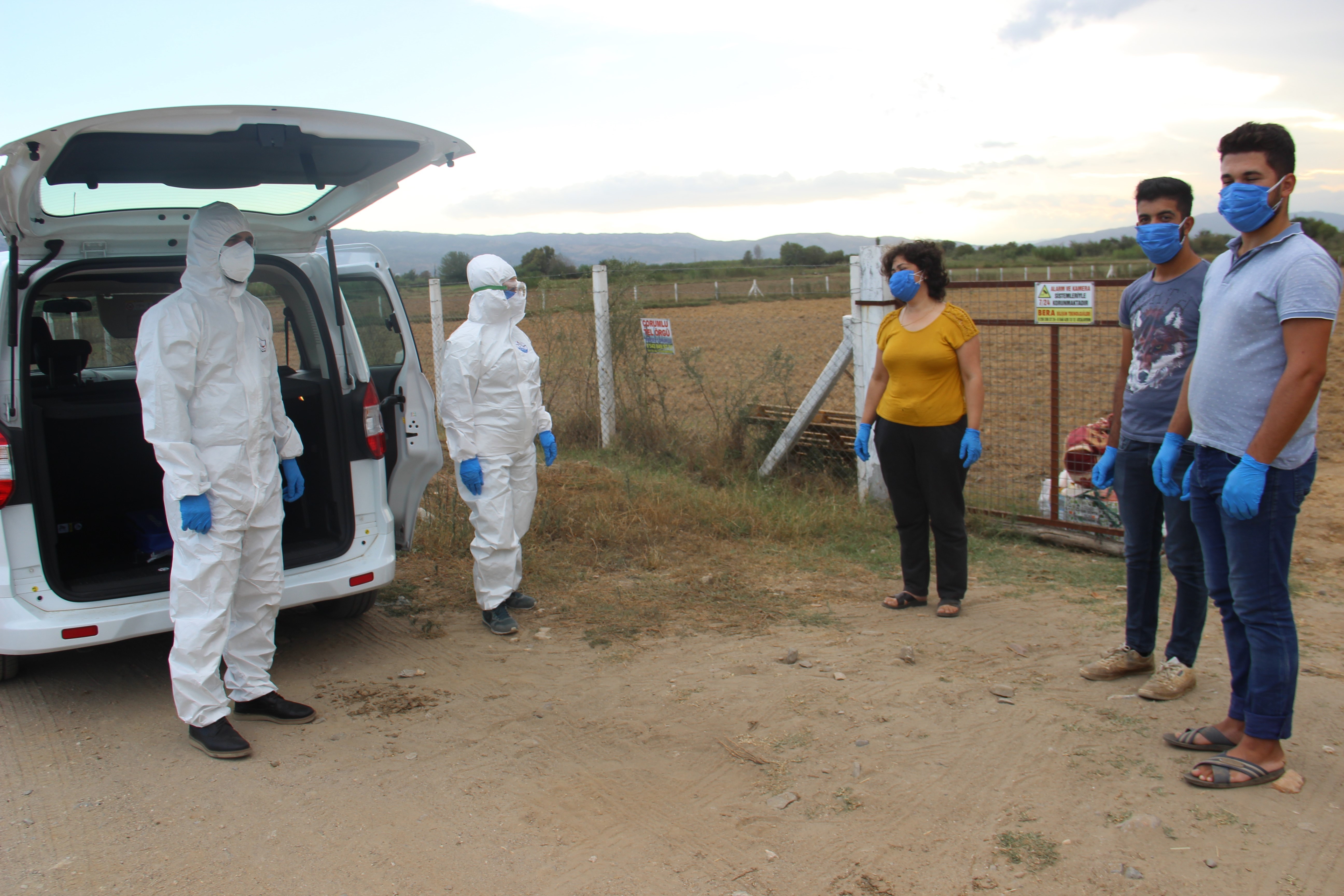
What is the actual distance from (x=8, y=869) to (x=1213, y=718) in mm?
3997

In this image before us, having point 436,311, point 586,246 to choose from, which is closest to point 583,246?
point 586,246

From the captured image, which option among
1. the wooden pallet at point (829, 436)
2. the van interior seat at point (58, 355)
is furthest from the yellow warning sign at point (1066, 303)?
the van interior seat at point (58, 355)

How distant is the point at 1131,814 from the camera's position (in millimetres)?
2775

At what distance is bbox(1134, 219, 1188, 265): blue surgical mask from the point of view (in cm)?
346

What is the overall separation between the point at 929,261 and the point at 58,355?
438 centimetres

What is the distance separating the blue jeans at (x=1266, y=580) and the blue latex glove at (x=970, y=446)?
147 centimetres

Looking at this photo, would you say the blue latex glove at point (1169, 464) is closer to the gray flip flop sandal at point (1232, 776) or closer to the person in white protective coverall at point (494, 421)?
the gray flip flop sandal at point (1232, 776)

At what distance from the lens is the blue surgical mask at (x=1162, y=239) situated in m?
3.46

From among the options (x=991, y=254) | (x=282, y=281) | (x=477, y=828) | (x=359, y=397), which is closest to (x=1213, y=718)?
(x=477, y=828)

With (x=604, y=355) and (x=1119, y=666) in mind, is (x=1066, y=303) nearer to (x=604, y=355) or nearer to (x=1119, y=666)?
(x=1119, y=666)

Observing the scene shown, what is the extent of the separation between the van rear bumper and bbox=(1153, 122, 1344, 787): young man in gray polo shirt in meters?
3.45

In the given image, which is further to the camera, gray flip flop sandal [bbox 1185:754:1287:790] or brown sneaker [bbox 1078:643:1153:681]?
brown sneaker [bbox 1078:643:1153:681]

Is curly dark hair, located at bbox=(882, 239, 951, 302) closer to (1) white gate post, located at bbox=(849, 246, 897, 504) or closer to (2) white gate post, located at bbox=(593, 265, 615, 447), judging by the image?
(1) white gate post, located at bbox=(849, 246, 897, 504)

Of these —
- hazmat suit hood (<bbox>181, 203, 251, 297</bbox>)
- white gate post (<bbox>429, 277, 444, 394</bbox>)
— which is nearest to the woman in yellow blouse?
hazmat suit hood (<bbox>181, 203, 251, 297</bbox>)
